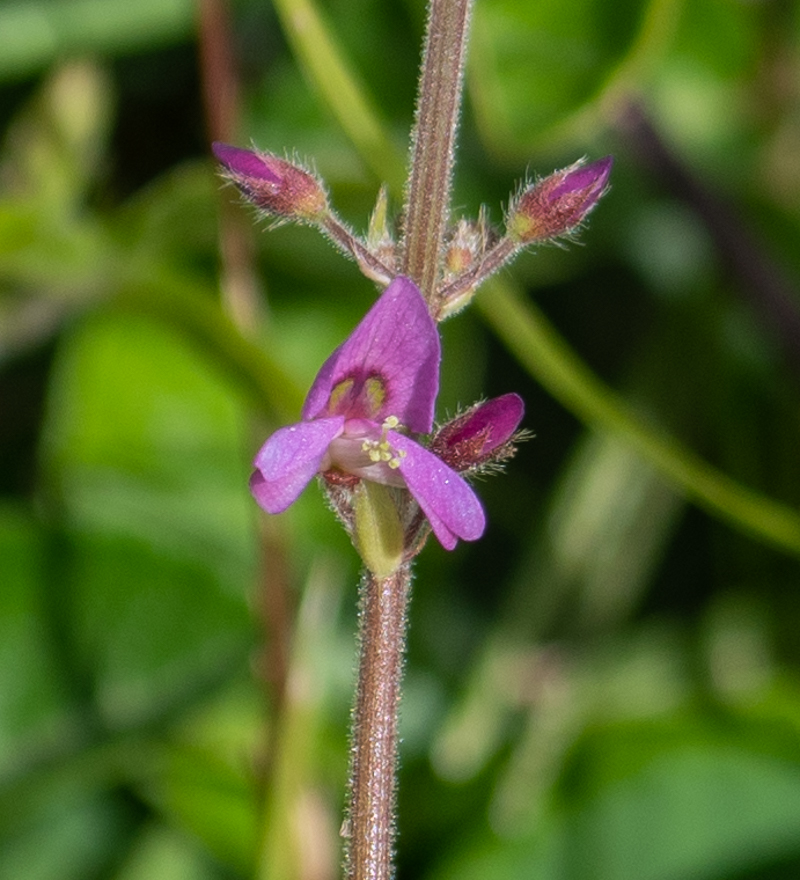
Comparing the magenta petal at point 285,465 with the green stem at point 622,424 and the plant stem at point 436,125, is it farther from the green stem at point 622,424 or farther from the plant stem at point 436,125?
the green stem at point 622,424

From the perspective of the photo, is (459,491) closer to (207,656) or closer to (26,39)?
(207,656)

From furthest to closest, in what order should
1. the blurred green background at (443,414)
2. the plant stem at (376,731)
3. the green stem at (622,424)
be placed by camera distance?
the blurred green background at (443,414) < the green stem at (622,424) < the plant stem at (376,731)

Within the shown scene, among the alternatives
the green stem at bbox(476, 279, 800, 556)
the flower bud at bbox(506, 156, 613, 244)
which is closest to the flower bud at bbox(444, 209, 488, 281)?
the flower bud at bbox(506, 156, 613, 244)

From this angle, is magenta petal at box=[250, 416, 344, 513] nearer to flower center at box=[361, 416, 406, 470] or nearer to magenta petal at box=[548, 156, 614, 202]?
flower center at box=[361, 416, 406, 470]

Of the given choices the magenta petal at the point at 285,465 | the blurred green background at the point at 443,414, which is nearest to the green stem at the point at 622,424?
the blurred green background at the point at 443,414

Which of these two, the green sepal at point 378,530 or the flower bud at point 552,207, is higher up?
the flower bud at point 552,207

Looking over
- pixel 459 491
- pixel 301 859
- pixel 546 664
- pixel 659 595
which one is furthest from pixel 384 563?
pixel 659 595

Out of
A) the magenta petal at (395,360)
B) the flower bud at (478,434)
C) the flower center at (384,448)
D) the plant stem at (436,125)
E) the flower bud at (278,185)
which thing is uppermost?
the flower bud at (278,185)
